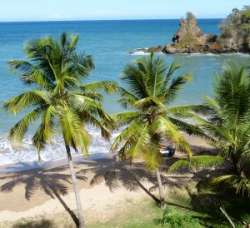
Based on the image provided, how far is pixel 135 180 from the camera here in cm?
2158

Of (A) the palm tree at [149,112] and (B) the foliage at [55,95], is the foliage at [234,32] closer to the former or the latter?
(A) the palm tree at [149,112]

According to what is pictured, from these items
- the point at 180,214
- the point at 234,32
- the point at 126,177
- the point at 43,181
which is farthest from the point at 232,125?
the point at 234,32

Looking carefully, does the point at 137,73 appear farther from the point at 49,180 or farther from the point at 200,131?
the point at 49,180

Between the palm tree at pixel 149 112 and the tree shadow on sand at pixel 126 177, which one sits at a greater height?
the palm tree at pixel 149 112

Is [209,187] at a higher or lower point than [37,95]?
lower

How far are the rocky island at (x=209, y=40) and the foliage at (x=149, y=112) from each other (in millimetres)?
57473

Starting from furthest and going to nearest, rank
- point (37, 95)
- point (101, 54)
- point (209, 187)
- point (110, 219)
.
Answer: point (101, 54), point (209, 187), point (110, 219), point (37, 95)

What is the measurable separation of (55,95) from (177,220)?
6.48m

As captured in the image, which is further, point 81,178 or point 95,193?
point 81,178

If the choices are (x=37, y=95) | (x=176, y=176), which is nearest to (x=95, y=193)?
(x=176, y=176)

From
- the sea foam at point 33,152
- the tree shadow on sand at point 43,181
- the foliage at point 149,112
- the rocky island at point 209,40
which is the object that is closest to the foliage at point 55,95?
the foliage at point 149,112

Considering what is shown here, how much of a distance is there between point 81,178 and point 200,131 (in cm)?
723

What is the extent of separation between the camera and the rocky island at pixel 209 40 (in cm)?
7388

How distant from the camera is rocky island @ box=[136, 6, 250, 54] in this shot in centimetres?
7388
